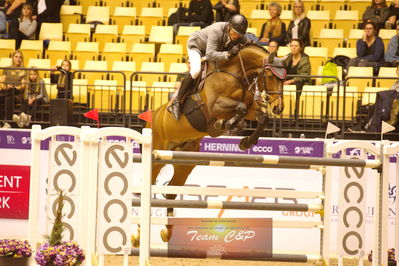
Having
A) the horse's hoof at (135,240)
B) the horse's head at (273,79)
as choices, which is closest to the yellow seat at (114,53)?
the horse's head at (273,79)

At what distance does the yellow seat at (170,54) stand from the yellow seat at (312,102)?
2400 mm

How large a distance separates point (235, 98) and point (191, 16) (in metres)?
5.23

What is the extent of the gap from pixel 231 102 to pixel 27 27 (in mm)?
6571

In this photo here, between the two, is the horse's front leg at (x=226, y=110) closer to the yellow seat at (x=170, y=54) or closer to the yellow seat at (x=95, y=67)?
the yellow seat at (x=170, y=54)

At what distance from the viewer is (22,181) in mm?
8492

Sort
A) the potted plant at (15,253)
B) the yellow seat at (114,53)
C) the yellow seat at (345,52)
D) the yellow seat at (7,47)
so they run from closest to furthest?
1. the potted plant at (15,253)
2. the yellow seat at (345,52)
3. the yellow seat at (114,53)
4. the yellow seat at (7,47)

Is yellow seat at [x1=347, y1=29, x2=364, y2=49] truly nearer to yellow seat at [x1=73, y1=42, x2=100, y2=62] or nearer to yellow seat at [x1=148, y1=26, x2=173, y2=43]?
yellow seat at [x1=148, y1=26, x2=173, y2=43]

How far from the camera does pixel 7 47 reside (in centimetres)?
1181

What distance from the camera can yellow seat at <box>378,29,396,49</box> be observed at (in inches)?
446

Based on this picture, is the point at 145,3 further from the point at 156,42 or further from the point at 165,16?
the point at 156,42

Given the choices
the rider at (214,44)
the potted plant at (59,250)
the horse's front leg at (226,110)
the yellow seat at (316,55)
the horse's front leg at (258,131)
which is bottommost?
the potted plant at (59,250)

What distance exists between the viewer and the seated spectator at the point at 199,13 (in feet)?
38.9

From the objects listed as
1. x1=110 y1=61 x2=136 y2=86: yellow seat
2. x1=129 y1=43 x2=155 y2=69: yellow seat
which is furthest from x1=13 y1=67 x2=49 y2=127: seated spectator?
x1=129 y1=43 x2=155 y2=69: yellow seat

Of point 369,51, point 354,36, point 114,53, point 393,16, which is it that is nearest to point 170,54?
point 114,53
